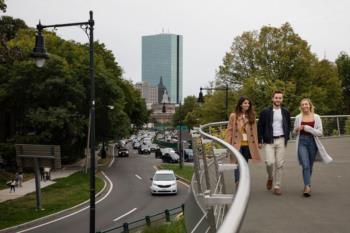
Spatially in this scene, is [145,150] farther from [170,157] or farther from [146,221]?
[146,221]

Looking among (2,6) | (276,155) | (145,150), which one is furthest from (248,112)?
(145,150)

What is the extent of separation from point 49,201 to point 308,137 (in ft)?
89.4

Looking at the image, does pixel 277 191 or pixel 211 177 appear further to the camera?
pixel 277 191

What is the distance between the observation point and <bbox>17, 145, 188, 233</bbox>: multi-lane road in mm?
25766

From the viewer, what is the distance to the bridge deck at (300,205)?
22.6 feet

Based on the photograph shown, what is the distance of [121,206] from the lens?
31.8 metres

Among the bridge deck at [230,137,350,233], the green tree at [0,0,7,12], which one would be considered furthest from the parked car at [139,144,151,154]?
the bridge deck at [230,137,350,233]

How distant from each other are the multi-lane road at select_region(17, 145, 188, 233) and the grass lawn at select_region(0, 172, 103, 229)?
135cm

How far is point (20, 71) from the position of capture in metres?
50.1

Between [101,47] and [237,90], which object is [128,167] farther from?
[101,47]

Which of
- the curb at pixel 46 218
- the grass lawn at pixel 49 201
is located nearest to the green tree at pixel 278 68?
the grass lawn at pixel 49 201

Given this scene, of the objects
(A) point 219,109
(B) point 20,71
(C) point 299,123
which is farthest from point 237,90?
(C) point 299,123

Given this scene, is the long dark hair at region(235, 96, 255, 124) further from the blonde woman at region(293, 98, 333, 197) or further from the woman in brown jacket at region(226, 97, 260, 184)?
the blonde woman at region(293, 98, 333, 197)

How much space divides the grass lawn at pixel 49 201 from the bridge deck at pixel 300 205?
57.2ft
